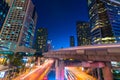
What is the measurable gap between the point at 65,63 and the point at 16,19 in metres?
109

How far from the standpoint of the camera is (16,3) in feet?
409

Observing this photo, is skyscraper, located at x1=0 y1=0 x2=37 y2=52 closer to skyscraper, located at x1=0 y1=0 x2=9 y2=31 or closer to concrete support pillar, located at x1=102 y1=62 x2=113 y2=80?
skyscraper, located at x1=0 y1=0 x2=9 y2=31

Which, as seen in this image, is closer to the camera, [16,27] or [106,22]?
[16,27]

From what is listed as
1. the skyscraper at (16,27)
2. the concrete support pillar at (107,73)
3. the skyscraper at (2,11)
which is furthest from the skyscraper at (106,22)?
the skyscraper at (2,11)

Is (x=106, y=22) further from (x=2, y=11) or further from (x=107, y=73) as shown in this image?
(x=107, y=73)

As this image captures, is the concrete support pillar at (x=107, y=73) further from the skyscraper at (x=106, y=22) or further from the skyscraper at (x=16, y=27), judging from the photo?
the skyscraper at (x=106, y=22)

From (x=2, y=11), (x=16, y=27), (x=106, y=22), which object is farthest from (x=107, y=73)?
(x=2, y=11)

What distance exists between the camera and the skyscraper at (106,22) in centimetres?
11106

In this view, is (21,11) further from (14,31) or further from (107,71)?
(107,71)

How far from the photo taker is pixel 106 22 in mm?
119438

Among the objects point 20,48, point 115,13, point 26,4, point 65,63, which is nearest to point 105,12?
point 115,13

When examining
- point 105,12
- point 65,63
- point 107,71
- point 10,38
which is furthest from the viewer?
point 105,12

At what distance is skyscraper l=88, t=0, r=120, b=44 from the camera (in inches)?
4373

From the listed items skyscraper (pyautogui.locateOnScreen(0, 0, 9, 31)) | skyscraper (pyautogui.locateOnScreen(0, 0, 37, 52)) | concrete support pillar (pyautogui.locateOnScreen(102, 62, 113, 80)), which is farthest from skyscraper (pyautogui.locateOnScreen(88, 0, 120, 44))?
skyscraper (pyautogui.locateOnScreen(0, 0, 9, 31))
